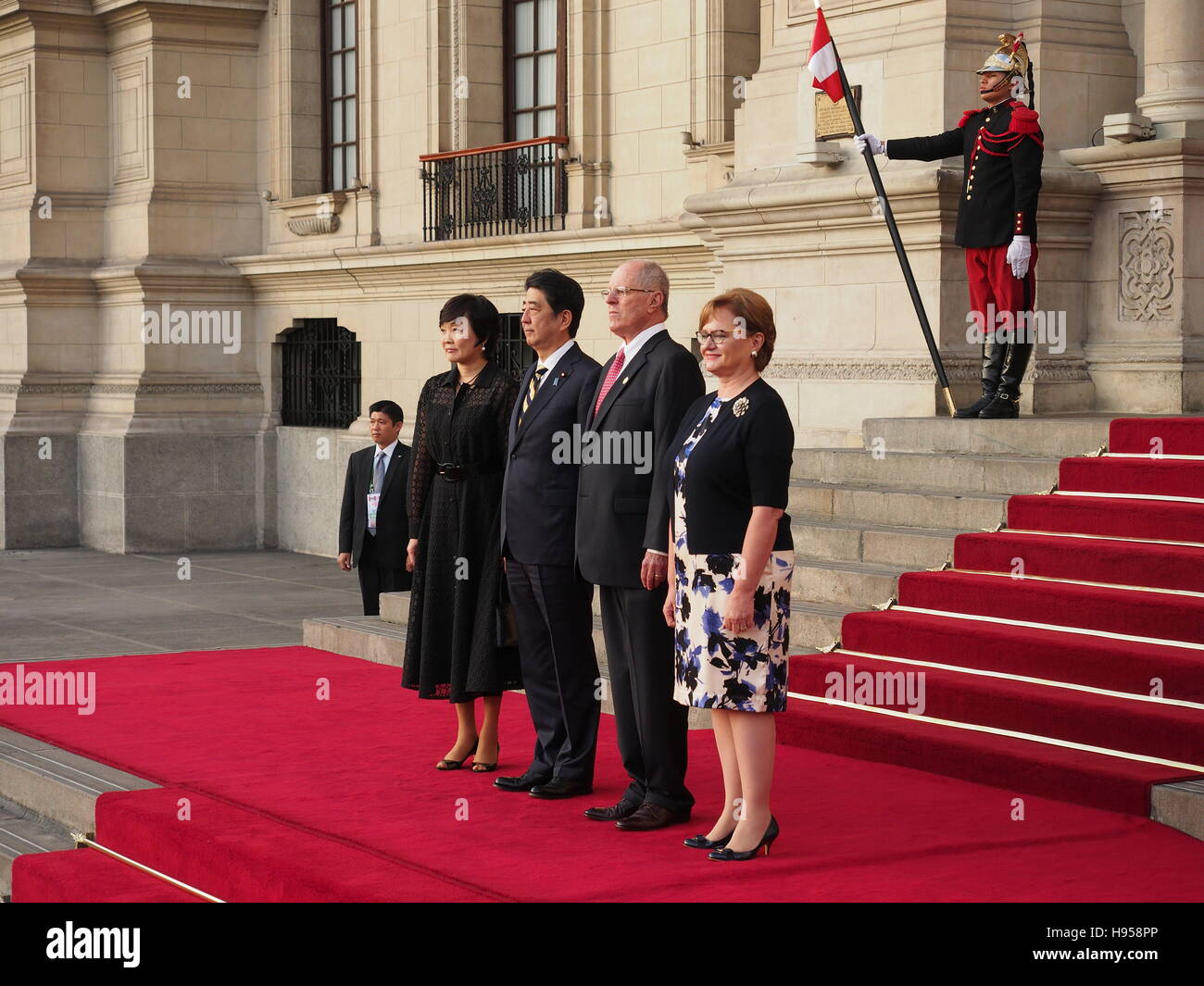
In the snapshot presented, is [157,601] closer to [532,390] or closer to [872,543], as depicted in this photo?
[872,543]

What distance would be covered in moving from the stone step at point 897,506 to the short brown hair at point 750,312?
3773mm

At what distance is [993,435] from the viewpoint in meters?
10.6

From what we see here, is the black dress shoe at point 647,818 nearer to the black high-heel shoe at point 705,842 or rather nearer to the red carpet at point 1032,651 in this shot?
the black high-heel shoe at point 705,842

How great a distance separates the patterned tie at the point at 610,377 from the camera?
6977 millimetres

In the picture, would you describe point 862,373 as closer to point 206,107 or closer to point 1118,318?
point 1118,318

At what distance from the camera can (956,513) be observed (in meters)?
9.98

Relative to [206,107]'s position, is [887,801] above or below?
below

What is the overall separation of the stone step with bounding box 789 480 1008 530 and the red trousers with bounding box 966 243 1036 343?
3.92 ft

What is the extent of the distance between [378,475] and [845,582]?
11.4 ft

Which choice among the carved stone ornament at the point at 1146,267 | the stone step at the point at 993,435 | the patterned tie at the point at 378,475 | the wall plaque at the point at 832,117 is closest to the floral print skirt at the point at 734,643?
the stone step at the point at 993,435

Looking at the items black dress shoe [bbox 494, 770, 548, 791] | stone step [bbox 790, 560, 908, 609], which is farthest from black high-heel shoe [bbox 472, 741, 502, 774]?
stone step [bbox 790, 560, 908, 609]

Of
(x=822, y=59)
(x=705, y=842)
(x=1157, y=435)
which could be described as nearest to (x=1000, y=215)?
(x=822, y=59)

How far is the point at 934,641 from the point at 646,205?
27.9 ft
